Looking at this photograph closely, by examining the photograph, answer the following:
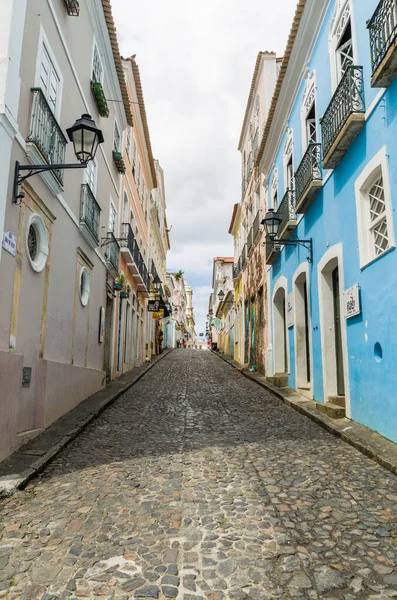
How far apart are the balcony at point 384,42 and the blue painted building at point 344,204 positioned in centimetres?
1

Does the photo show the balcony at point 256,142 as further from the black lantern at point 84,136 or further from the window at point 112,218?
the black lantern at point 84,136

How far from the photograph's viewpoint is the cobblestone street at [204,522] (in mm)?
2508

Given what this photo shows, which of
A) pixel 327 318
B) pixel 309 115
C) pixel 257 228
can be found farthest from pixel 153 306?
pixel 327 318

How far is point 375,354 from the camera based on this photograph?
5.65m

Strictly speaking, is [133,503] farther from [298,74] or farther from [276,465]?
[298,74]

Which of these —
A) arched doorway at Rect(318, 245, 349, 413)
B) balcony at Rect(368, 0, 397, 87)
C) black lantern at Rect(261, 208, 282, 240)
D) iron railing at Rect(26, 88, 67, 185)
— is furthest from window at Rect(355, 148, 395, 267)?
iron railing at Rect(26, 88, 67, 185)

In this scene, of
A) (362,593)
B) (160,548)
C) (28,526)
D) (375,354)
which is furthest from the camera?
(375,354)

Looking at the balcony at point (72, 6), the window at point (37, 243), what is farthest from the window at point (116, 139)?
the window at point (37, 243)

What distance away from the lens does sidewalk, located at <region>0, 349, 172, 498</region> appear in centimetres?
418

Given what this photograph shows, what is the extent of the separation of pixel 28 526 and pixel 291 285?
8.31m

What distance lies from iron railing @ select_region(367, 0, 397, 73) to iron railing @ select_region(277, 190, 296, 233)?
4.65 metres

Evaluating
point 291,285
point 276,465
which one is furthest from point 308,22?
point 276,465

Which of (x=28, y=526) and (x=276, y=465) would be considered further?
(x=276, y=465)

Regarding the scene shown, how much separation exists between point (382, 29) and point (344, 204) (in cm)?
238
